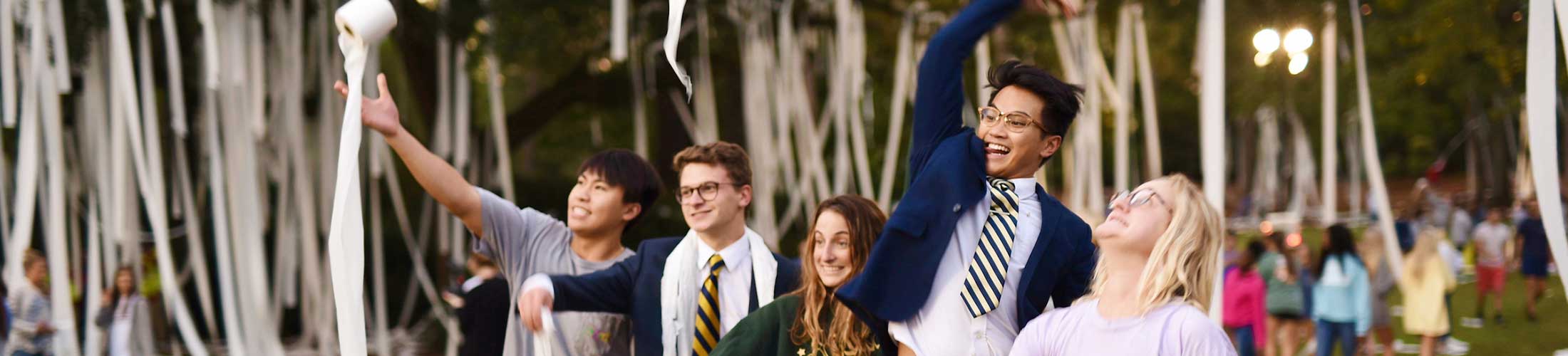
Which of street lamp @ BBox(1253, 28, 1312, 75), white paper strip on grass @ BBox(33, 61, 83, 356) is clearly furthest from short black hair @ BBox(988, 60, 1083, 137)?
street lamp @ BBox(1253, 28, 1312, 75)

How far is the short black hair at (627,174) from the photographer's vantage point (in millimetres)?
3301

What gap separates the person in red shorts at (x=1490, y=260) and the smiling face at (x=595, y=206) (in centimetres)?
930

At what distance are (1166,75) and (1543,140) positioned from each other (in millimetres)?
18841

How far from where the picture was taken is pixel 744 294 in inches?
118

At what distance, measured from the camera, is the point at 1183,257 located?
7.07 ft

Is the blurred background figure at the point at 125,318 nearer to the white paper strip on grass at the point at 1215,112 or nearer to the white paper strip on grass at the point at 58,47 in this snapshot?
the white paper strip on grass at the point at 58,47

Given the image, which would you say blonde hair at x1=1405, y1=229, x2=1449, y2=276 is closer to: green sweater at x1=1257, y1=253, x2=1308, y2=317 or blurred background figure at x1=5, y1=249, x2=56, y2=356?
green sweater at x1=1257, y1=253, x2=1308, y2=317

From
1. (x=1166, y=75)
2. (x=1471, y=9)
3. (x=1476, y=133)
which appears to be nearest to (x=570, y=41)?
(x=1471, y=9)

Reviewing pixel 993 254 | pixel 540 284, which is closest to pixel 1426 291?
pixel 993 254

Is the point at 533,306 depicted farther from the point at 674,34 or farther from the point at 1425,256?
the point at 1425,256

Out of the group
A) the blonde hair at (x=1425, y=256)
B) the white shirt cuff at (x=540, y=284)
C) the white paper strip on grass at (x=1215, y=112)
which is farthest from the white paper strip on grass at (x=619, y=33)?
the blonde hair at (x=1425, y=256)

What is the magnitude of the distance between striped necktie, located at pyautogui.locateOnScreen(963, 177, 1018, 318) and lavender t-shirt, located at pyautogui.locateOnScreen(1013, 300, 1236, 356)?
0.09 meters

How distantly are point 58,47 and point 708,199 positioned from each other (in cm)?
368

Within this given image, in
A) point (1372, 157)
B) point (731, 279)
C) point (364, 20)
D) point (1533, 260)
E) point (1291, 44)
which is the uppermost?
point (1291, 44)
